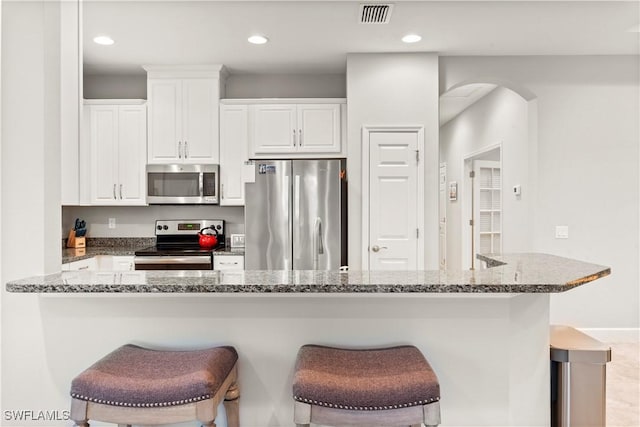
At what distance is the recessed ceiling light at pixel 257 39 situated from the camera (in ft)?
11.6

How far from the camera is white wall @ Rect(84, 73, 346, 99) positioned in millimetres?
4574

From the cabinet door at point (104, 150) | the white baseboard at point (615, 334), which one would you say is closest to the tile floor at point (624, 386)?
the white baseboard at point (615, 334)

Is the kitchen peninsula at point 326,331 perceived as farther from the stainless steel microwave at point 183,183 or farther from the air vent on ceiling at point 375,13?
the stainless steel microwave at point 183,183

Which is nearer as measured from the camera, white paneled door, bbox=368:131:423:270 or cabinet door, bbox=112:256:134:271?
white paneled door, bbox=368:131:423:270

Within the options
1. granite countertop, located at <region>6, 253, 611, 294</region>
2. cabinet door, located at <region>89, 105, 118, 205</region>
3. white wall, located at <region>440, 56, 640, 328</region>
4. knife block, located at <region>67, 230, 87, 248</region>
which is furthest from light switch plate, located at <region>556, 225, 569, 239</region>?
knife block, located at <region>67, 230, 87, 248</region>

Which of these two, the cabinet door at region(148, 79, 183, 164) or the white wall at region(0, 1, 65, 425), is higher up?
the cabinet door at region(148, 79, 183, 164)

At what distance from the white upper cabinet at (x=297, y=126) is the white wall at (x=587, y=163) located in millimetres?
1111

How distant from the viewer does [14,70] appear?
5.69 feet

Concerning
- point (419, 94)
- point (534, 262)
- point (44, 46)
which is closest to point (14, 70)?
point (44, 46)

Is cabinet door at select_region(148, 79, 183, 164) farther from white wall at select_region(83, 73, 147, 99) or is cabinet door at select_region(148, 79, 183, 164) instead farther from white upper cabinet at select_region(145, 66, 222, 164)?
white wall at select_region(83, 73, 147, 99)

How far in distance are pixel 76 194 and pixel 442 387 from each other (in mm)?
1726

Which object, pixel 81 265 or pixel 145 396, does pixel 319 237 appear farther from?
pixel 145 396

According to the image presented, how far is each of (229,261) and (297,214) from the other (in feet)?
2.62

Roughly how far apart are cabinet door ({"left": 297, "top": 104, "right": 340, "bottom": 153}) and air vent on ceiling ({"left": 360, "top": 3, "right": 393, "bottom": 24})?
115 centimetres
